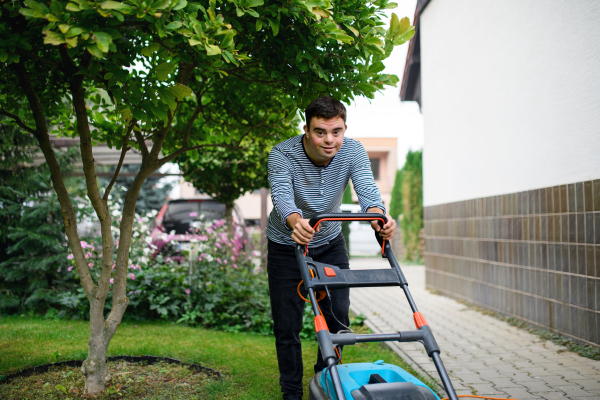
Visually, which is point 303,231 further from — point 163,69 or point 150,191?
point 150,191

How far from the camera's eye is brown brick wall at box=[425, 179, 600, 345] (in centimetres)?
436

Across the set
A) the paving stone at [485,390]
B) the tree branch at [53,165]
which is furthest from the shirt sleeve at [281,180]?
the paving stone at [485,390]

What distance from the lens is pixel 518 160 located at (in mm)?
5719

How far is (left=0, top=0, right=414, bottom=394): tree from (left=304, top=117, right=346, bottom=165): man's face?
315 mm

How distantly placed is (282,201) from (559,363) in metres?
2.87

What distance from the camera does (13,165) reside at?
6.29 meters

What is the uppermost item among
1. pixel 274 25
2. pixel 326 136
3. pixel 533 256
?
pixel 274 25

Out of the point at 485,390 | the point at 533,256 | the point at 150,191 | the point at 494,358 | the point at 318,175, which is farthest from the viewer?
the point at 150,191

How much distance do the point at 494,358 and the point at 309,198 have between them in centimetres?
249

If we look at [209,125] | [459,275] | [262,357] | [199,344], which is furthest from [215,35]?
[459,275]

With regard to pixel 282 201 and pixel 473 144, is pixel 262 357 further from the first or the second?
pixel 473 144

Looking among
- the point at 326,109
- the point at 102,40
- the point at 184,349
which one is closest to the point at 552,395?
the point at 326,109

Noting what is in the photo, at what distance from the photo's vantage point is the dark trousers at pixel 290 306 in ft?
9.77

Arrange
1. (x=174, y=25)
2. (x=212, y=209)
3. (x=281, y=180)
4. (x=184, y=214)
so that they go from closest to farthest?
(x=174, y=25)
(x=281, y=180)
(x=184, y=214)
(x=212, y=209)
